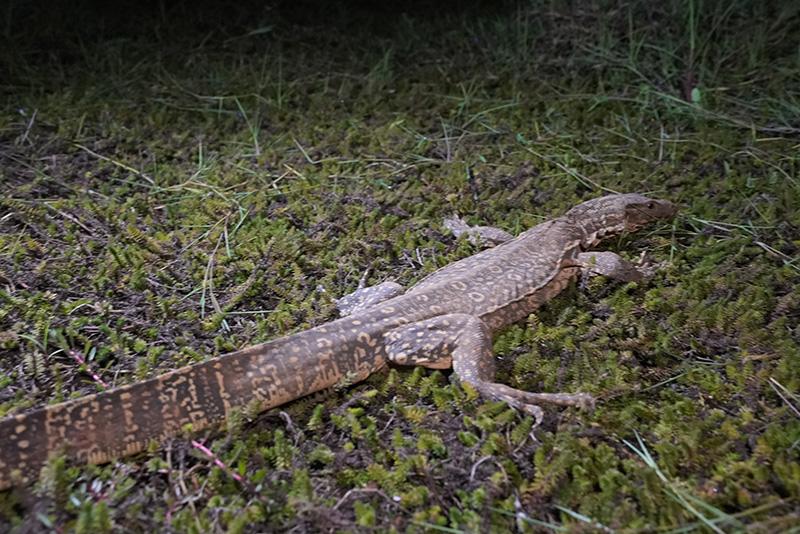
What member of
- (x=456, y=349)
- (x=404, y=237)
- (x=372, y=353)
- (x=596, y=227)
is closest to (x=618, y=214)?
(x=596, y=227)

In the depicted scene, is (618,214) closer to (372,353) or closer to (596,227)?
(596,227)

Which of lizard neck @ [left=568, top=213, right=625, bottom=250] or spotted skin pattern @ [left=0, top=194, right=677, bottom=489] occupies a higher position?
spotted skin pattern @ [left=0, top=194, right=677, bottom=489]

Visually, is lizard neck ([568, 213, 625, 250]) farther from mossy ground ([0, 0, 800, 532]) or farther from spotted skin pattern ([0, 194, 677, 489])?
mossy ground ([0, 0, 800, 532])

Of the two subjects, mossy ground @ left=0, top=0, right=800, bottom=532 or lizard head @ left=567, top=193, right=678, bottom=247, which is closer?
mossy ground @ left=0, top=0, right=800, bottom=532

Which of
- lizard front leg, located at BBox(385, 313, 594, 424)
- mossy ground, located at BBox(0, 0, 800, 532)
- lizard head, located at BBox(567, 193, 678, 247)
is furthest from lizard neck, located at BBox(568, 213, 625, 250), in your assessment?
lizard front leg, located at BBox(385, 313, 594, 424)

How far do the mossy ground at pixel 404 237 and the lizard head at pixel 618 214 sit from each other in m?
0.14

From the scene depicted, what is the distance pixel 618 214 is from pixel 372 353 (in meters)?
2.56

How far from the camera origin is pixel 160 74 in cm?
721

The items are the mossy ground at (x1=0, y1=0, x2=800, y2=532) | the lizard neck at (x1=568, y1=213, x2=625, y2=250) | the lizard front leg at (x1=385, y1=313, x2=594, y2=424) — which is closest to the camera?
the mossy ground at (x1=0, y1=0, x2=800, y2=532)

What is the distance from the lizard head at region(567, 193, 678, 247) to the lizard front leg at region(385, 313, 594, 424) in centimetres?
164

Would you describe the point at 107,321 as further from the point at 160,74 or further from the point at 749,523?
the point at 160,74

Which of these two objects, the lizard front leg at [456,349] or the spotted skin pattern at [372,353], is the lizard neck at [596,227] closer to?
the spotted skin pattern at [372,353]

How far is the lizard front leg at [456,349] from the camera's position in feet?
10.6

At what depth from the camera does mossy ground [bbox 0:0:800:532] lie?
2650 mm
